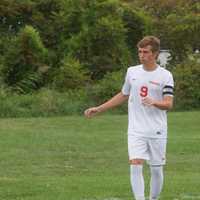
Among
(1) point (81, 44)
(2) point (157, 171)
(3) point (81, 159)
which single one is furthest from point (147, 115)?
(1) point (81, 44)

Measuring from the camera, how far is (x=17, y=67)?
3131 centimetres

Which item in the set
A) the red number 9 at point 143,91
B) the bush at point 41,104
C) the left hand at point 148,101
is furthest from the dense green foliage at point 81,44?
the left hand at point 148,101

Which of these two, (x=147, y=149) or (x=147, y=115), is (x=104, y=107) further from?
(x=147, y=149)

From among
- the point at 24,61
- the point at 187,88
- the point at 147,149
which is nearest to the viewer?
the point at 147,149

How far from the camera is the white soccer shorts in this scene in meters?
8.70

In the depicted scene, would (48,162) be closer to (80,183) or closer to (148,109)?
(80,183)

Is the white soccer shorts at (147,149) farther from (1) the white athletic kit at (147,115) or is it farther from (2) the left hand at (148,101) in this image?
(2) the left hand at (148,101)

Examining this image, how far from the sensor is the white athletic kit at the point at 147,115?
870 centimetres

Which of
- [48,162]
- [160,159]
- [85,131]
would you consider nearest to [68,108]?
[85,131]

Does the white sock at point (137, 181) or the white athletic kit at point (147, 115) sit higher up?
the white athletic kit at point (147, 115)

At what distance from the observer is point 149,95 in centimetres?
870

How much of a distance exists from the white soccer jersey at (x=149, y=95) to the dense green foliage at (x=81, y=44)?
19965 millimetres

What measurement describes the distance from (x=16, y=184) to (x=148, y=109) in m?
3.52

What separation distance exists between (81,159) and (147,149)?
309 inches
